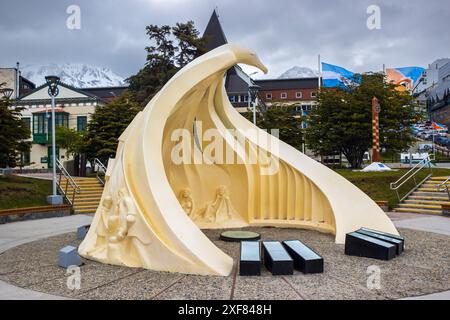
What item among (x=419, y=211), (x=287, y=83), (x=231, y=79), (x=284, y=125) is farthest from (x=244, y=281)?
(x=287, y=83)

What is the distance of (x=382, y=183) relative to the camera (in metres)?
19.9

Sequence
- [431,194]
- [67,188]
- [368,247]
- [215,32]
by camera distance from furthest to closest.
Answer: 1. [215,32]
2. [67,188]
3. [431,194]
4. [368,247]

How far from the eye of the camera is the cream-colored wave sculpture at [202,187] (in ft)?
23.2

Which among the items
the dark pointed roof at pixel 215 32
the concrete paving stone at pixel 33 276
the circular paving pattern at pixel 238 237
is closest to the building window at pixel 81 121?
the dark pointed roof at pixel 215 32

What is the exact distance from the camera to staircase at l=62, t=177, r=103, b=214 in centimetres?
1750

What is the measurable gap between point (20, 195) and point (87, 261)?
10.8m

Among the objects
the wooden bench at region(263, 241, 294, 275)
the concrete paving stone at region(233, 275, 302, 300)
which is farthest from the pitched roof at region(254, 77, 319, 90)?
the concrete paving stone at region(233, 275, 302, 300)

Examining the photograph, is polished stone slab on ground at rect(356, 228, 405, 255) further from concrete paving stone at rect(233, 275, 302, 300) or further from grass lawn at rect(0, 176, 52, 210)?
grass lawn at rect(0, 176, 52, 210)

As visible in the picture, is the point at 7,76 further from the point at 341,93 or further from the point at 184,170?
the point at 184,170

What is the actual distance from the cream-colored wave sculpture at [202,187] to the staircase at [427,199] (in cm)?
730

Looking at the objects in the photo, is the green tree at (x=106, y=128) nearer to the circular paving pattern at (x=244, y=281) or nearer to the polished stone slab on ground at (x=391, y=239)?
the circular paving pattern at (x=244, y=281)

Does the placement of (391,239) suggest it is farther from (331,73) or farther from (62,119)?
(62,119)

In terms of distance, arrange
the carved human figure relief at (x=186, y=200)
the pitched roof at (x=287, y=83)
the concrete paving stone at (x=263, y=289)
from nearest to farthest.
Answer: the concrete paving stone at (x=263, y=289) → the carved human figure relief at (x=186, y=200) → the pitched roof at (x=287, y=83)

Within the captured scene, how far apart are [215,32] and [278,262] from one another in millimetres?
45932
